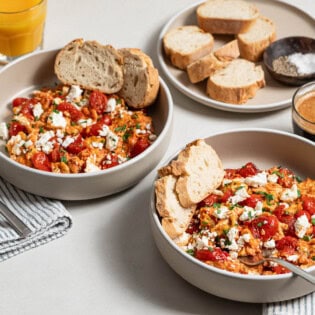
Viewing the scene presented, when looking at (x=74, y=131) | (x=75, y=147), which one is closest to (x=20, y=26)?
(x=74, y=131)

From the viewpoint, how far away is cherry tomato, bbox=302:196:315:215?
3191mm

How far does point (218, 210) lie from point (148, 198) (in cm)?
52

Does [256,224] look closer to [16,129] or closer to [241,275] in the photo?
[241,275]

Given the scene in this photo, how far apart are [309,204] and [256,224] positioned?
27cm

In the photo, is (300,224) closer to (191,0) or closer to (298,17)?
(298,17)

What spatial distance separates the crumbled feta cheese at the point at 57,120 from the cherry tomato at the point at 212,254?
983mm

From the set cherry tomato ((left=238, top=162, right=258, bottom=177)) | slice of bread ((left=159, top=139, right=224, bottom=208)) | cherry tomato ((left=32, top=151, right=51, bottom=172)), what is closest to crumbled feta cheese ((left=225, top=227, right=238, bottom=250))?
slice of bread ((left=159, top=139, right=224, bottom=208))

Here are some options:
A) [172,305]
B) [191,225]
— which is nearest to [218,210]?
[191,225]

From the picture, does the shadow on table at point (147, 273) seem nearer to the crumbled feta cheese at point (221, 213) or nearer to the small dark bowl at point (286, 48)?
the crumbled feta cheese at point (221, 213)

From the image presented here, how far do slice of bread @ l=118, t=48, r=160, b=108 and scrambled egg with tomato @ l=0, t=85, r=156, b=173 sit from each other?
0.17 ft

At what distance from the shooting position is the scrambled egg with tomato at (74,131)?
11.4 feet

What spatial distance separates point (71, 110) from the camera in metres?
3.71

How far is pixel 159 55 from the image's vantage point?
4.21 meters

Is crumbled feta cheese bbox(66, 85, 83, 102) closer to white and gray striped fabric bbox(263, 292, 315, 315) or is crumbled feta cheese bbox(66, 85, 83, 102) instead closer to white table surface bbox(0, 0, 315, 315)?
white table surface bbox(0, 0, 315, 315)
